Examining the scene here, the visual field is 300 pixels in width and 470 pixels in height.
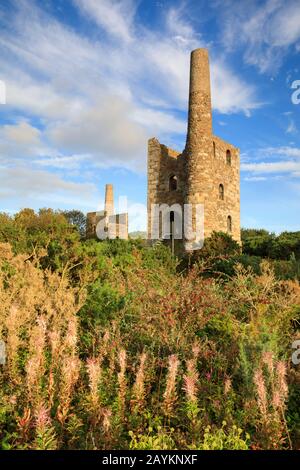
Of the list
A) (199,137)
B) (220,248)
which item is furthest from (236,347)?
(199,137)

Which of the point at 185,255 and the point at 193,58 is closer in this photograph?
the point at 185,255

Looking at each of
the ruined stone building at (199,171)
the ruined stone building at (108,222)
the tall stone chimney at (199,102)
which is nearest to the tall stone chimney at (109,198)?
the ruined stone building at (108,222)

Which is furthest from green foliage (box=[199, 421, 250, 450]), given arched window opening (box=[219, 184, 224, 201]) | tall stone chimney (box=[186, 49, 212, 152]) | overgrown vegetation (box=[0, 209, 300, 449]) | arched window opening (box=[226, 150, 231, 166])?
arched window opening (box=[226, 150, 231, 166])

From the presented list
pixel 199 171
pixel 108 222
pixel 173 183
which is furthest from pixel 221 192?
pixel 108 222

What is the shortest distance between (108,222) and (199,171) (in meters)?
13.9

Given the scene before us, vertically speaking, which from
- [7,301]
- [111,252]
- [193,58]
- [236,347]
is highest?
[193,58]

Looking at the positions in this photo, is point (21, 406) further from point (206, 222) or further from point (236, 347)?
Answer: point (206, 222)

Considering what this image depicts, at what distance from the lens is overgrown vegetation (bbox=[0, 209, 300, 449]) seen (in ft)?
9.02

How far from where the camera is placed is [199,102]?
22.5 metres

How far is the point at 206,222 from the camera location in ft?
72.3

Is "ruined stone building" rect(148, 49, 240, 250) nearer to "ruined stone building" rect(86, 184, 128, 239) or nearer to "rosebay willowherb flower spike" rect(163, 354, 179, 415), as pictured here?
"ruined stone building" rect(86, 184, 128, 239)

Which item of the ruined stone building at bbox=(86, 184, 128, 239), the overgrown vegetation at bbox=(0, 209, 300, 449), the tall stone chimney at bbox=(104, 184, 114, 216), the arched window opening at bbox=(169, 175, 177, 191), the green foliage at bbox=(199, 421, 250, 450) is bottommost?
the green foliage at bbox=(199, 421, 250, 450)

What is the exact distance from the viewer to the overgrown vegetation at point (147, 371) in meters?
2.75
